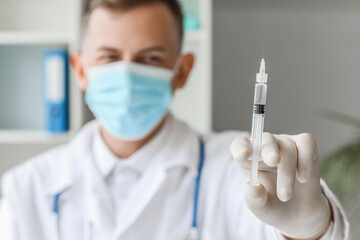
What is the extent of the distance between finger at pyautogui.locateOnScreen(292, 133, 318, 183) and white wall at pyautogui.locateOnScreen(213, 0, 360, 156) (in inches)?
1.1

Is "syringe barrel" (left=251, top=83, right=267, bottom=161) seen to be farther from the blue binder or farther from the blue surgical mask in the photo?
the blue binder

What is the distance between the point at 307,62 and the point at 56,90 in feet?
2.52

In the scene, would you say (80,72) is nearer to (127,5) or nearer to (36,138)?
(127,5)

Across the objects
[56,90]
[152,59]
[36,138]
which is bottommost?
[36,138]

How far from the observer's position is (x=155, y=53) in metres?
0.62

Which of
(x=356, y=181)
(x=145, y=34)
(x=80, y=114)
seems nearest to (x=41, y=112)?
(x=80, y=114)

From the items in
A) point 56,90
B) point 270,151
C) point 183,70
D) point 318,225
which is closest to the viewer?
point 270,151

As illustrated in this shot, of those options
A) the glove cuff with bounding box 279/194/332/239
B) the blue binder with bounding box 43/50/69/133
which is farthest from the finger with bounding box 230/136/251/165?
the blue binder with bounding box 43/50/69/133

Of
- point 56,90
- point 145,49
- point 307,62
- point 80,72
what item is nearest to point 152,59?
point 145,49

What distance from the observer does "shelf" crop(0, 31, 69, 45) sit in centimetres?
113

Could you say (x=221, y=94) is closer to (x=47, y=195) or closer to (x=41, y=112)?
(x=41, y=112)

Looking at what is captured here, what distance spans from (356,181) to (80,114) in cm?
67

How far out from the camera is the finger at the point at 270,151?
24 cm

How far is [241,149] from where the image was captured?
0.79ft
